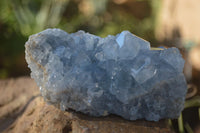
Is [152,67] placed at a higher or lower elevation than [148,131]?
higher

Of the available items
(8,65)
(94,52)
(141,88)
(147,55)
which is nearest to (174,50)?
(147,55)

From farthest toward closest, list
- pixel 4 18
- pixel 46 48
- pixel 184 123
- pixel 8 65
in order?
pixel 4 18 → pixel 8 65 → pixel 184 123 → pixel 46 48

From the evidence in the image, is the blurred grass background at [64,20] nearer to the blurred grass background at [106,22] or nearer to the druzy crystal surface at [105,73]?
the blurred grass background at [106,22]

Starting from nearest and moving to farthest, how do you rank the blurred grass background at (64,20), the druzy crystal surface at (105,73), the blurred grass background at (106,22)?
1. the druzy crystal surface at (105,73)
2. the blurred grass background at (106,22)
3. the blurred grass background at (64,20)

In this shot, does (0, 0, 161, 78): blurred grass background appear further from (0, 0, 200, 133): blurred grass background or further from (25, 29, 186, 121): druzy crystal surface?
(25, 29, 186, 121): druzy crystal surface

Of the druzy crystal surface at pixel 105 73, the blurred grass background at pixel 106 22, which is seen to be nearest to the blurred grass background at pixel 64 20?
the blurred grass background at pixel 106 22

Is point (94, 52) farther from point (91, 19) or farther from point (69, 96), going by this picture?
point (91, 19)

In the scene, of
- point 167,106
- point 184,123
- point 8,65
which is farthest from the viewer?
point 8,65
